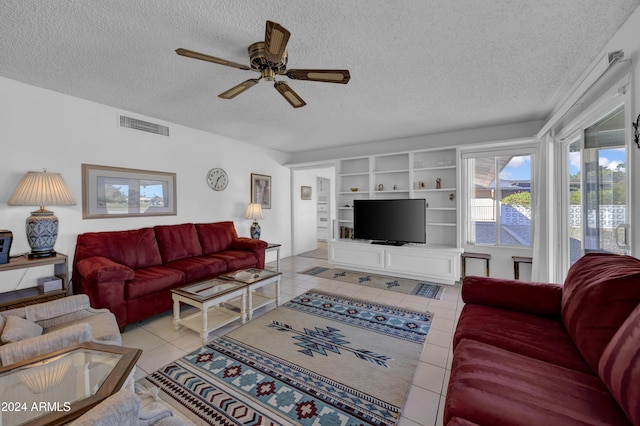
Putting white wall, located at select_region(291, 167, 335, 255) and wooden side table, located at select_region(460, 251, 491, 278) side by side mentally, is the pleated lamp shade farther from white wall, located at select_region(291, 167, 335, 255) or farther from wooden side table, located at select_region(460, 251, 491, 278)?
wooden side table, located at select_region(460, 251, 491, 278)

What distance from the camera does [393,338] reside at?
2455 millimetres

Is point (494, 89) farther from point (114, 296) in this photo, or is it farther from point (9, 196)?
point (9, 196)

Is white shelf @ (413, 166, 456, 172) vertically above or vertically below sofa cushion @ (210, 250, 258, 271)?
above

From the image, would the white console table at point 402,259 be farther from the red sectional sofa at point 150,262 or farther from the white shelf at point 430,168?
the red sectional sofa at point 150,262

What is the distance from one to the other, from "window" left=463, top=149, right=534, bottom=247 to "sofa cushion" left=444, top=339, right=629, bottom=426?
345 cm

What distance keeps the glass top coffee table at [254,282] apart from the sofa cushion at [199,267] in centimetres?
34

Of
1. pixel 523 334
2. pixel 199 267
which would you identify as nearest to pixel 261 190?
pixel 199 267

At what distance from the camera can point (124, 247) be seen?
3105 millimetres

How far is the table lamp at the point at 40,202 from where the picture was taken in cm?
241

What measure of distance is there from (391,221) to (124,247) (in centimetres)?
386

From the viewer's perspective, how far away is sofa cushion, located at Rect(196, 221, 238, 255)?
158 inches

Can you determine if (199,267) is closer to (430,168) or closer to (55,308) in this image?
(55,308)

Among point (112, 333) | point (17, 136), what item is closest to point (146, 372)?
point (112, 333)

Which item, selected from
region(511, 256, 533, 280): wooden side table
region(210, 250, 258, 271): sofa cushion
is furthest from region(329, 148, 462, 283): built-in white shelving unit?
region(210, 250, 258, 271): sofa cushion
